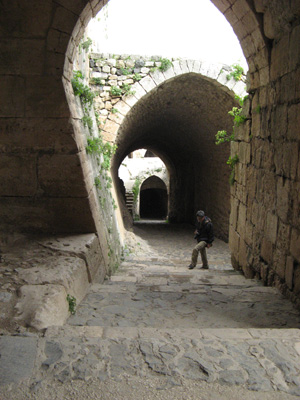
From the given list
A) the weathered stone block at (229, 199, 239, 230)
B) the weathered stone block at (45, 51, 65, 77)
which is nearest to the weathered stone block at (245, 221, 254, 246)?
the weathered stone block at (229, 199, 239, 230)

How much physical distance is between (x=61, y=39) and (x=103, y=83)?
208 inches

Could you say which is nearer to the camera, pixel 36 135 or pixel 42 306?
pixel 42 306

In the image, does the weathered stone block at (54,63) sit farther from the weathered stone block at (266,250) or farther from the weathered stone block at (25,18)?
the weathered stone block at (266,250)

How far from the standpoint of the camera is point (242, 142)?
503 cm

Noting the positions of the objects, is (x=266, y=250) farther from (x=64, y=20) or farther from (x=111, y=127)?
(x=111, y=127)

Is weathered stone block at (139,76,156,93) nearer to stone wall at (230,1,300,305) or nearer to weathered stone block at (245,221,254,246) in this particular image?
stone wall at (230,1,300,305)

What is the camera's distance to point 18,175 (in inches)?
143

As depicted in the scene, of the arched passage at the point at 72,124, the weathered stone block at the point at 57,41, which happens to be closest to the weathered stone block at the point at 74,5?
the arched passage at the point at 72,124

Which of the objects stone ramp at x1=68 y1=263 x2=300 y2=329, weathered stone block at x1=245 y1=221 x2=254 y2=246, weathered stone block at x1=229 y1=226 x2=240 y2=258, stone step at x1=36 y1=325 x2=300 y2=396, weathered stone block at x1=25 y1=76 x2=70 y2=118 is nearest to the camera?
stone step at x1=36 y1=325 x2=300 y2=396

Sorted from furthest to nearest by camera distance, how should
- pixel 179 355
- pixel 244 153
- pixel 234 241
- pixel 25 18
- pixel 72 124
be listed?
pixel 234 241
pixel 244 153
pixel 72 124
pixel 25 18
pixel 179 355

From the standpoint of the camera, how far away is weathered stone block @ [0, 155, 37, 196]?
3.55m

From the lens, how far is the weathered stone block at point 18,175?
140 inches

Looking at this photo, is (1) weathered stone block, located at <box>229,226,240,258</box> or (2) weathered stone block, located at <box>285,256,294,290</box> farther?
(1) weathered stone block, located at <box>229,226,240,258</box>

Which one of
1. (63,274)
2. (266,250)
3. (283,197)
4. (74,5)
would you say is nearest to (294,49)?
(283,197)
